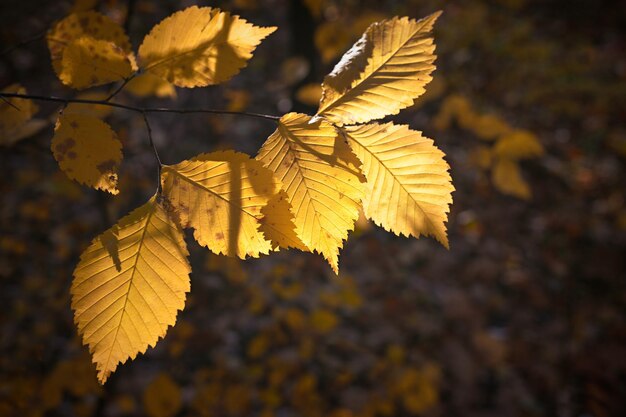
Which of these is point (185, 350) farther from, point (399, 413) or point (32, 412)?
point (399, 413)

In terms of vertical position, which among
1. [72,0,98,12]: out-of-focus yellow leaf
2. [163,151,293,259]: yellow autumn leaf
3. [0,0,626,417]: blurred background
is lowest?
[0,0,626,417]: blurred background

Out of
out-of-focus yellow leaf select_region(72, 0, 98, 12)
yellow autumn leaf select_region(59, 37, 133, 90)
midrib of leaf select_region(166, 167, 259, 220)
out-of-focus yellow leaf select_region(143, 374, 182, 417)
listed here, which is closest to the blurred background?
out-of-focus yellow leaf select_region(143, 374, 182, 417)

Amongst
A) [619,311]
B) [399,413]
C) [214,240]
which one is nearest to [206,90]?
[399,413]

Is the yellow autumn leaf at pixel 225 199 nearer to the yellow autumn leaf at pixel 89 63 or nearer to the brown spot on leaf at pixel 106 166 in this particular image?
the brown spot on leaf at pixel 106 166

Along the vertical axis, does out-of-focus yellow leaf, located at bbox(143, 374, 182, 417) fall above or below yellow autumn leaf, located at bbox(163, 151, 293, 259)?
below

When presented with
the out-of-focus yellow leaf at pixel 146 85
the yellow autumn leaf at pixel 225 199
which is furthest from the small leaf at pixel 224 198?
the out-of-focus yellow leaf at pixel 146 85

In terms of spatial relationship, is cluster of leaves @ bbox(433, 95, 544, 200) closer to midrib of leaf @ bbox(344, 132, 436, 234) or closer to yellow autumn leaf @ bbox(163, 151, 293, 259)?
midrib of leaf @ bbox(344, 132, 436, 234)

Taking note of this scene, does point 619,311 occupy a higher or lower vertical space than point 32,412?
lower

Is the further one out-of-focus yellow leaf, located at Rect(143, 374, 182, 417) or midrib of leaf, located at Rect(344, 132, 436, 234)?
out-of-focus yellow leaf, located at Rect(143, 374, 182, 417)
